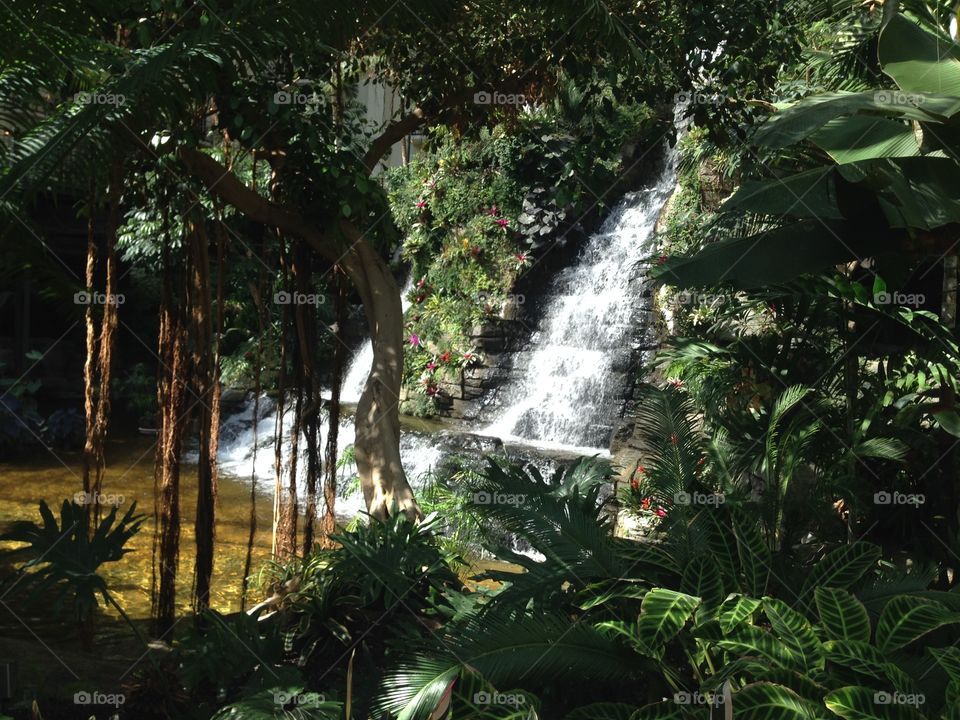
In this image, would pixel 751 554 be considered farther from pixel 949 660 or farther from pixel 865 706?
pixel 865 706

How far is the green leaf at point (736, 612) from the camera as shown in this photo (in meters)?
3.66

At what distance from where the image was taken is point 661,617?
368 centimetres

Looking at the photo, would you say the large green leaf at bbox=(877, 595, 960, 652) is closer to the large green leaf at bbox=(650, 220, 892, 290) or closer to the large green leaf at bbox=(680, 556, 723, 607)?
the large green leaf at bbox=(680, 556, 723, 607)

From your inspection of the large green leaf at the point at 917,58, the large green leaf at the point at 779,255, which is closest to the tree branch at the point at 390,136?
the large green leaf at the point at 779,255

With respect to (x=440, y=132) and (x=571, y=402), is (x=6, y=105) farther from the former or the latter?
(x=571, y=402)

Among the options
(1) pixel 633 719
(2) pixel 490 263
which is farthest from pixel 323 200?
(2) pixel 490 263

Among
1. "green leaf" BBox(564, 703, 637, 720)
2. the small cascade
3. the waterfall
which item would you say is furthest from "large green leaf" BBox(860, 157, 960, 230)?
the waterfall

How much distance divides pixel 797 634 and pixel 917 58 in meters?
2.51

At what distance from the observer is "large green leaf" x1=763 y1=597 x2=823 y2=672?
138 inches

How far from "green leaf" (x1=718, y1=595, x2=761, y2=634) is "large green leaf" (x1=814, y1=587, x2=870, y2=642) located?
0.25m

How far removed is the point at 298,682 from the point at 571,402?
8129 millimetres

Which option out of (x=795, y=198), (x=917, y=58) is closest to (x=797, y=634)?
(x=795, y=198)

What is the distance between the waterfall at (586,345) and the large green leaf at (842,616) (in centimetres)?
712

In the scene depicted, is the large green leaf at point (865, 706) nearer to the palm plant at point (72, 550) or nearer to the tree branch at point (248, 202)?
the palm plant at point (72, 550)
